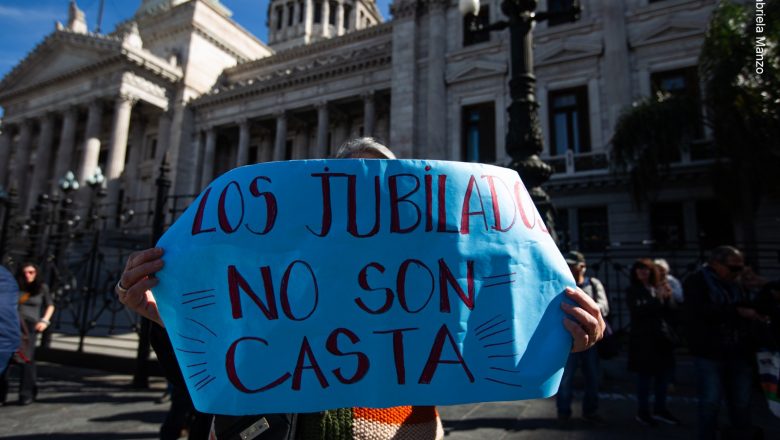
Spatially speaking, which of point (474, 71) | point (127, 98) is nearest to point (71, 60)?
point (127, 98)

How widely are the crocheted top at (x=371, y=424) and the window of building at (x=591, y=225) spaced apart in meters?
18.3

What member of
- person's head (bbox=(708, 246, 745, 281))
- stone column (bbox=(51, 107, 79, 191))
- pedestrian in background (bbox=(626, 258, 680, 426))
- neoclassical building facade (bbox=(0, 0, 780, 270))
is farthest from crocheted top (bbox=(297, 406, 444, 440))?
stone column (bbox=(51, 107, 79, 191))

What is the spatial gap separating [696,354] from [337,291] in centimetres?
418

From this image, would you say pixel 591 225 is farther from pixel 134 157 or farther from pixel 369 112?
pixel 134 157

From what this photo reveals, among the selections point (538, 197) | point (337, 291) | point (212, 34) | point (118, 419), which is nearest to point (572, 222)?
point (538, 197)

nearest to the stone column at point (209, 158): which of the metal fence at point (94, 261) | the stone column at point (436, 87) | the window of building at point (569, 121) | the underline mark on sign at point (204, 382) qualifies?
the metal fence at point (94, 261)

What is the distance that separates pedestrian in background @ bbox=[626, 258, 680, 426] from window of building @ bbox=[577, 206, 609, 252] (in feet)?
44.3

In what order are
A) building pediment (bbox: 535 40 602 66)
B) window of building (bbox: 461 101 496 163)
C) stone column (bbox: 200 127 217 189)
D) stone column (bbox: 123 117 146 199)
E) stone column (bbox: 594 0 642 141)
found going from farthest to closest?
stone column (bbox: 123 117 146 199), stone column (bbox: 200 127 217 189), window of building (bbox: 461 101 496 163), building pediment (bbox: 535 40 602 66), stone column (bbox: 594 0 642 141)

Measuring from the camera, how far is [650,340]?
A: 17.3ft

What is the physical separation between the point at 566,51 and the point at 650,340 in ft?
60.8

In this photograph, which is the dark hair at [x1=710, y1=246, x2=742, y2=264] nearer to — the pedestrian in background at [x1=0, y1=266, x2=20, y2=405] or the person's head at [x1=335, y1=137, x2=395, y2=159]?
the person's head at [x1=335, y1=137, x2=395, y2=159]

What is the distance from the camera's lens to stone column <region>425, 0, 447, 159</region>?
22.6 meters

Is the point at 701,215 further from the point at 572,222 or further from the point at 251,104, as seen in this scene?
the point at 251,104

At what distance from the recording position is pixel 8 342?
140 inches
